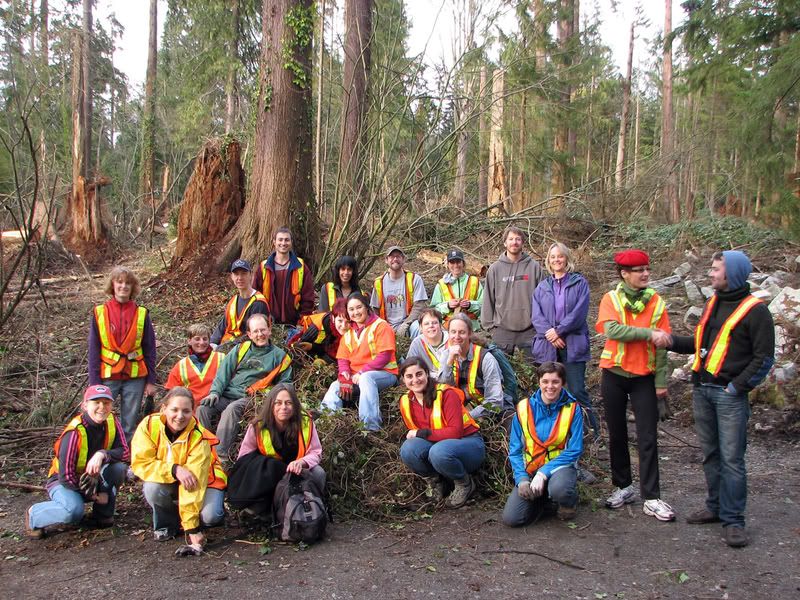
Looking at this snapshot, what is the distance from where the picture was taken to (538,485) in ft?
14.3

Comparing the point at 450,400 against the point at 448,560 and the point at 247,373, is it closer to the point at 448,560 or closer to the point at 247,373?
the point at 448,560

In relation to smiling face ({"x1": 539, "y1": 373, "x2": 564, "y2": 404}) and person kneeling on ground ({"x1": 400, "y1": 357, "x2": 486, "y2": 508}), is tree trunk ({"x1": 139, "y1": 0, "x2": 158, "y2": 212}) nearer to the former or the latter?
person kneeling on ground ({"x1": 400, "y1": 357, "x2": 486, "y2": 508})

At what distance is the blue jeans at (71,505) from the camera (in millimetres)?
4359

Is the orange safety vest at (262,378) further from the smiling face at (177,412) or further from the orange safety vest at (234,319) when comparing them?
the smiling face at (177,412)

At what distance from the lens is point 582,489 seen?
16.0 feet

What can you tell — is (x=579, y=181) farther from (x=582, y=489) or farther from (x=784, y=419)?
(x=582, y=489)

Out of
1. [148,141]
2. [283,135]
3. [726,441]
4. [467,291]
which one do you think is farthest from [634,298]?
[148,141]

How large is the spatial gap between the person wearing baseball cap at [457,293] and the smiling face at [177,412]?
10.5ft

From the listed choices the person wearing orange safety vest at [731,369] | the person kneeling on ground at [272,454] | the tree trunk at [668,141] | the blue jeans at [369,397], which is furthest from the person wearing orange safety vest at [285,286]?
the tree trunk at [668,141]

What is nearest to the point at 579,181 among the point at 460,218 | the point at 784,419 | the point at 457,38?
the point at 460,218

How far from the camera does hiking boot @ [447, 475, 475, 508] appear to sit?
4875mm

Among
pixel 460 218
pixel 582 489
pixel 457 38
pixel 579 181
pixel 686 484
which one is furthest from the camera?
pixel 579 181

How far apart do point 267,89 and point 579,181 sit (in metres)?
10.1

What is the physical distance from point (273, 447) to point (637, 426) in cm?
256
